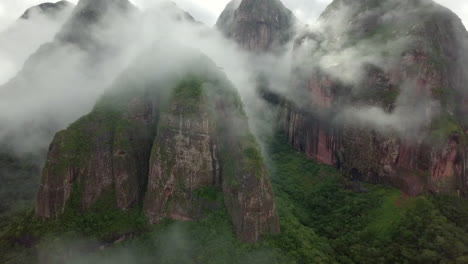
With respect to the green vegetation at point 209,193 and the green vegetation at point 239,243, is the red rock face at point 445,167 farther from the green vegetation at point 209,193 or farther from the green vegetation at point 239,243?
the green vegetation at point 209,193

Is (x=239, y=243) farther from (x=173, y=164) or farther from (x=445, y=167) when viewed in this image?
(x=445, y=167)

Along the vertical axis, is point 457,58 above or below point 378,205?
above

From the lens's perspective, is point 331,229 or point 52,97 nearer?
point 331,229

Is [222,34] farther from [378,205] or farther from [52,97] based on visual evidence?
[378,205]

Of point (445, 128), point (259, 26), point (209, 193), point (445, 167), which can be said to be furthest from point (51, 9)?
point (445, 167)

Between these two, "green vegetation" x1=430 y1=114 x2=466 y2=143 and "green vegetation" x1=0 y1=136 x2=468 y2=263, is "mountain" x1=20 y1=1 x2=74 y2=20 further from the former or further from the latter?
"green vegetation" x1=430 y1=114 x2=466 y2=143

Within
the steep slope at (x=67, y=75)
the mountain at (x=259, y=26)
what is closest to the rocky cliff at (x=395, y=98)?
the mountain at (x=259, y=26)

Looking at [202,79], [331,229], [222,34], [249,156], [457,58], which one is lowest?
[331,229]

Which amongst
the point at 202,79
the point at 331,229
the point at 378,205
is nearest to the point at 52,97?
the point at 202,79
